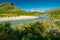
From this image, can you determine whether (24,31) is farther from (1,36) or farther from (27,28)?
(1,36)

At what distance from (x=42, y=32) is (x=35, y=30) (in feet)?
3.57

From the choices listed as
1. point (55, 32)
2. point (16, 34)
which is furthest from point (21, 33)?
point (55, 32)

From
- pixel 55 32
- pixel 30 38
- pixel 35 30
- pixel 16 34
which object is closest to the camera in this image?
pixel 30 38

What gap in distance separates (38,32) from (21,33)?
5.13ft

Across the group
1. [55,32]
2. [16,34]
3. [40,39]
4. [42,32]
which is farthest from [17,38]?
[55,32]

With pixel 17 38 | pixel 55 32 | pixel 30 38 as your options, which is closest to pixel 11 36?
pixel 17 38

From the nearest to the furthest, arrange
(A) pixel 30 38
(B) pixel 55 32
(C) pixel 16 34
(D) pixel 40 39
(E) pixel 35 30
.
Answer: (A) pixel 30 38, (D) pixel 40 39, (C) pixel 16 34, (E) pixel 35 30, (B) pixel 55 32

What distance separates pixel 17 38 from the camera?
16.3 meters

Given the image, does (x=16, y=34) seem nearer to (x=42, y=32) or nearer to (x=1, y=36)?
(x=1, y=36)

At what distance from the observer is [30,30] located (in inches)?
715

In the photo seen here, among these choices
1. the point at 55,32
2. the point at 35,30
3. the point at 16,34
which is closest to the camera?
the point at 16,34

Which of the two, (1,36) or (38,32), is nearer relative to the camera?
(1,36)

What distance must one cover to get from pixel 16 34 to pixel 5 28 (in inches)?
40.7

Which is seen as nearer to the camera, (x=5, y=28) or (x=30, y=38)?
(x=30, y=38)
